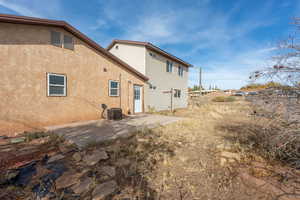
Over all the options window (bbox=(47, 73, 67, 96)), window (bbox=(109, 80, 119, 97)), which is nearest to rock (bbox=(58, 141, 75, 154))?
window (bbox=(47, 73, 67, 96))

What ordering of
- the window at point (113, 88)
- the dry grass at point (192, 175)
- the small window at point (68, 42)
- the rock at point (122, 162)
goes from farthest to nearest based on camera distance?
the window at point (113, 88)
the small window at point (68, 42)
the rock at point (122, 162)
the dry grass at point (192, 175)

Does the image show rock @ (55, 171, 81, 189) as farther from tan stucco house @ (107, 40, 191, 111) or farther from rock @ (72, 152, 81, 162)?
tan stucco house @ (107, 40, 191, 111)

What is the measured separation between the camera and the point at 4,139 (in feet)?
13.7

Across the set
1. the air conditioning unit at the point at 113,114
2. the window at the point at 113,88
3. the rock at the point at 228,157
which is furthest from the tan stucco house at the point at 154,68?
the rock at the point at 228,157

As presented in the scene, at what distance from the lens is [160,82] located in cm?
1127

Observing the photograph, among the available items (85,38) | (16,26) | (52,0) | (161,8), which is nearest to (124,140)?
(85,38)

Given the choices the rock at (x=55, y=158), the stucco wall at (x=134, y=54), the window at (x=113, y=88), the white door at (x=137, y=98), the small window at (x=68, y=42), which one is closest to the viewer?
the rock at (x=55, y=158)

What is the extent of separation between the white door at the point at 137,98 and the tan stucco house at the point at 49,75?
6.05 ft

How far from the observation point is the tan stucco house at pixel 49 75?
4.55 m

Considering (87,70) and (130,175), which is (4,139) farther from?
(130,175)

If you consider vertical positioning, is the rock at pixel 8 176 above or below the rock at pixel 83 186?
above

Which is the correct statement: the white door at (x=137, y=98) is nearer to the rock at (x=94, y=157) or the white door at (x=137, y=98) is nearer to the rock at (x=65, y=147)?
the rock at (x=65, y=147)

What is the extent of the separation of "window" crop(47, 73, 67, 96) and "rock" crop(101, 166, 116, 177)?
16.2ft

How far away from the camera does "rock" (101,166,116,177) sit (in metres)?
2.34
